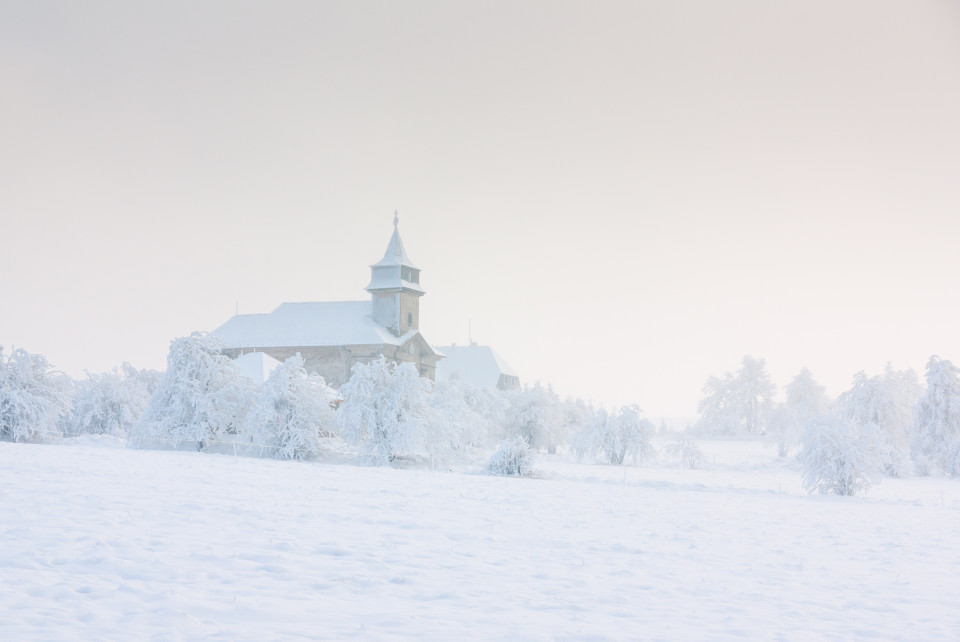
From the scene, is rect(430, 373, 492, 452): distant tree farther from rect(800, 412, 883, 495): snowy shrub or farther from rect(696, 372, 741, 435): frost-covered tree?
rect(696, 372, 741, 435): frost-covered tree

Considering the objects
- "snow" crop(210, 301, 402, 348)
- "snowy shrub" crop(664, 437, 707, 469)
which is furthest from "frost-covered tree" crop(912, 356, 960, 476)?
"snow" crop(210, 301, 402, 348)

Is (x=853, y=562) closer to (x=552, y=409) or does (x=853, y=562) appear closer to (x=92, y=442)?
(x=92, y=442)

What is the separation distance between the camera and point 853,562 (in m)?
11.6

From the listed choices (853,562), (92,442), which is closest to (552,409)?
(92,442)

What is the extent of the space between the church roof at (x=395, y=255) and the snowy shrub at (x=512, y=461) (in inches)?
1274

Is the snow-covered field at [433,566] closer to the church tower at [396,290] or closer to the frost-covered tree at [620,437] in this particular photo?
the frost-covered tree at [620,437]

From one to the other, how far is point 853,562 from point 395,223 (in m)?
53.9

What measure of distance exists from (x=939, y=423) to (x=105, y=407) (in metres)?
48.8

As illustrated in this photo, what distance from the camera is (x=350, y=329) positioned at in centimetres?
5762

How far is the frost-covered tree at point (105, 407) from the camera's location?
42438mm

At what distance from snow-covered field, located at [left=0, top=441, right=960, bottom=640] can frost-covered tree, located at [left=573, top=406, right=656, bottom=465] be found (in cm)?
2485

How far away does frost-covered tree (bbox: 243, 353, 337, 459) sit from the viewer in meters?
32.1

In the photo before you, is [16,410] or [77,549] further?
[16,410]

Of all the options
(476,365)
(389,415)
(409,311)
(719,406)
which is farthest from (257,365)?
(719,406)
